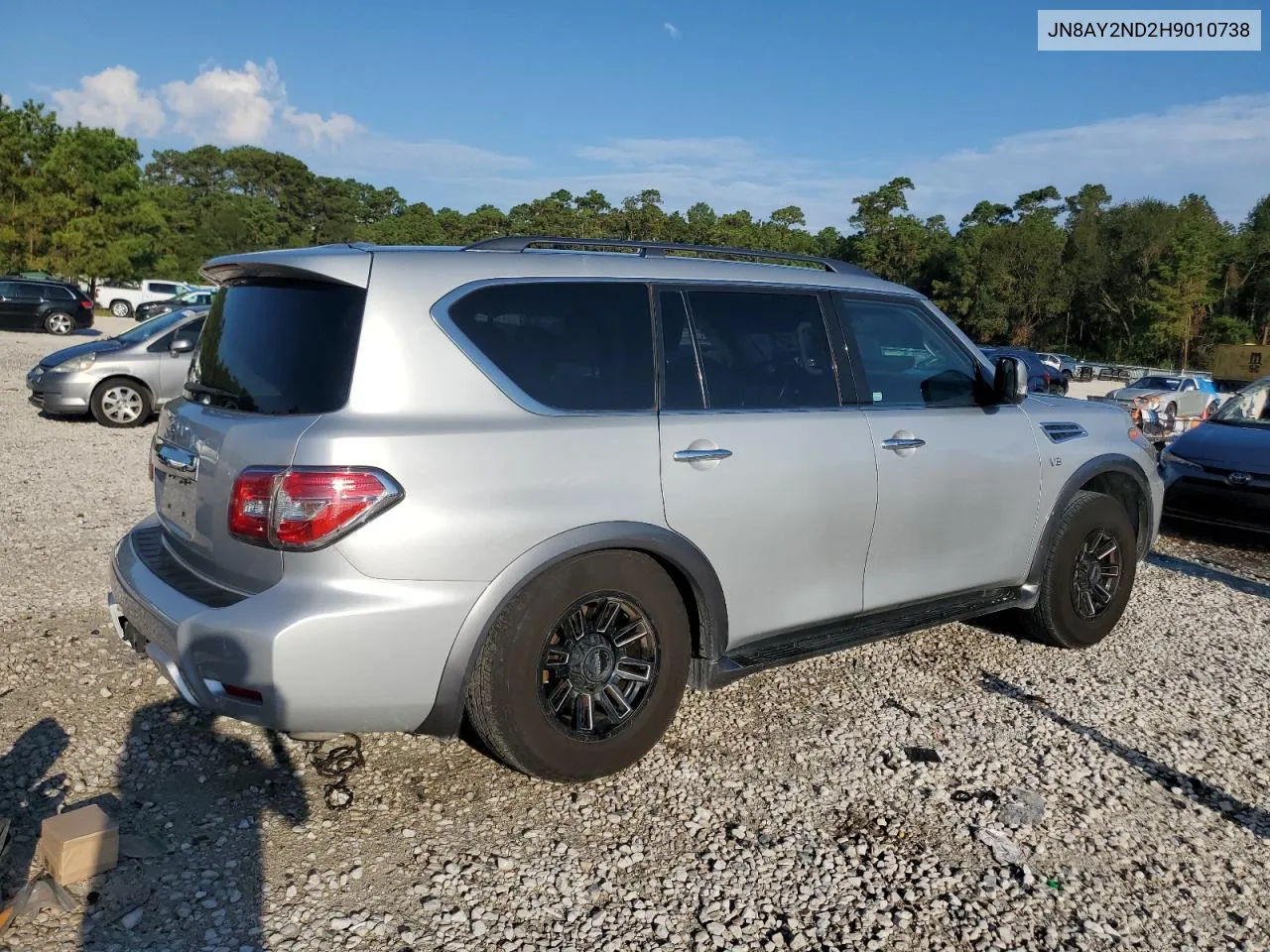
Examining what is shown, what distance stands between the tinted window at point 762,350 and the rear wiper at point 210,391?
5.41ft

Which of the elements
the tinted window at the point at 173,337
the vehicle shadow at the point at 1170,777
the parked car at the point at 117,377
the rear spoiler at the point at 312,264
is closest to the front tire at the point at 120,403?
the parked car at the point at 117,377

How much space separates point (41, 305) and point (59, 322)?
2.12 feet

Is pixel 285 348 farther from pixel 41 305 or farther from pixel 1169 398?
pixel 41 305

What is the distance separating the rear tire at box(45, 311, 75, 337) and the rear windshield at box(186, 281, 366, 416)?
28.3 metres

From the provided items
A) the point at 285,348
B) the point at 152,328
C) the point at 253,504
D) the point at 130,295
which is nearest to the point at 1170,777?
the point at 253,504

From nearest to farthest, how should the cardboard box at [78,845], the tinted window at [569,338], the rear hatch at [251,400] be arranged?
1. the cardboard box at [78,845]
2. the rear hatch at [251,400]
3. the tinted window at [569,338]

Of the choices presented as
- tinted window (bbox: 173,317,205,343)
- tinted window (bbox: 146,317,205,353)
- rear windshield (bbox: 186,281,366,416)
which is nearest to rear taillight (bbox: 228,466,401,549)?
rear windshield (bbox: 186,281,366,416)

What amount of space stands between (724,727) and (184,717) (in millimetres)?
2177

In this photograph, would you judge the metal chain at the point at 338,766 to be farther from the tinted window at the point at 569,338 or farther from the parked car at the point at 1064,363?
the parked car at the point at 1064,363

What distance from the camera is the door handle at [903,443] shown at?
4000 millimetres

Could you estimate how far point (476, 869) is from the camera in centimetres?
295

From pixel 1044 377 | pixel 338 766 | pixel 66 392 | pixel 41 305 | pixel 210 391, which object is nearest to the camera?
pixel 210 391

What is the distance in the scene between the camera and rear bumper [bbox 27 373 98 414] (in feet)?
39.3

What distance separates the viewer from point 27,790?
3.29 meters
